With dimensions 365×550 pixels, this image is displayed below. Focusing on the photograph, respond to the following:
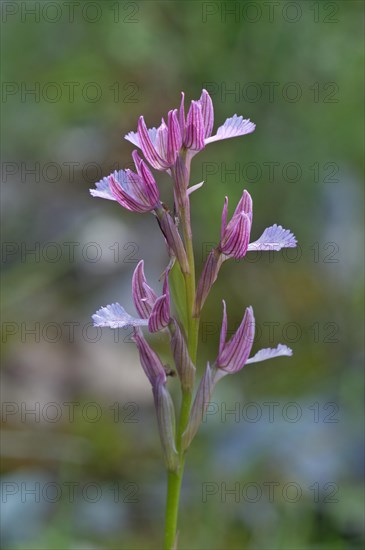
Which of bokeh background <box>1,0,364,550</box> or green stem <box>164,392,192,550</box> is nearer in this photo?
green stem <box>164,392,192,550</box>

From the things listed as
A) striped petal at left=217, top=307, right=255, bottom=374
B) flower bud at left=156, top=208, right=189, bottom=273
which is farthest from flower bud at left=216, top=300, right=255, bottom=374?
flower bud at left=156, top=208, right=189, bottom=273

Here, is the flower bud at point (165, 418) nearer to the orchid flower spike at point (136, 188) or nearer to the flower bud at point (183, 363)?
the flower bud at point (183, 363)

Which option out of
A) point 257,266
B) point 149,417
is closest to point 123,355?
point 149,417

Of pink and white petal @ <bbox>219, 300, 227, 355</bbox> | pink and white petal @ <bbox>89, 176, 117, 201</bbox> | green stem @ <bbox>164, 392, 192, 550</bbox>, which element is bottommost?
green stem @ <bbox>164, 392, 192, 550</bbox>

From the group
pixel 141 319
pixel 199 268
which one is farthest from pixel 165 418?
pixel 199 268

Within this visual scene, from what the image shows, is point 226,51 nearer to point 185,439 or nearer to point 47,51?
point 47,51

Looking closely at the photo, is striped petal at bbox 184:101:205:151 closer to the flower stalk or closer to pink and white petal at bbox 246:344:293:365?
the flower stalk

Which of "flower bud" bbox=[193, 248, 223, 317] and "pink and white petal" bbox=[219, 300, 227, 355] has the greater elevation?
"flower bud" bbox=[193, 248, 223, 317]
